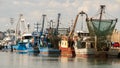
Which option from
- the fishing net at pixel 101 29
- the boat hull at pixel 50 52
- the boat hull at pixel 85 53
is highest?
the fishing net at pixel 101 29

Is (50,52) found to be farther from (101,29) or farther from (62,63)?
(62,63)

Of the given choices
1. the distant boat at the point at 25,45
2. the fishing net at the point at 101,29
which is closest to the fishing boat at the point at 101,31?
the fishing net at the point at 101,29

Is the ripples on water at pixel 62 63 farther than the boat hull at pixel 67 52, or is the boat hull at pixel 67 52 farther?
the boat hull at pixel 67 52

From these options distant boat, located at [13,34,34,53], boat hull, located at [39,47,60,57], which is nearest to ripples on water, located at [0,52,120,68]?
boat hull, located at [39,47,60,57]

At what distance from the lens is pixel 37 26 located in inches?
7313

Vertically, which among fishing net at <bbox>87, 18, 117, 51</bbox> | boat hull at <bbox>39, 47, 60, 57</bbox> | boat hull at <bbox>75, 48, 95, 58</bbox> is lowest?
boat hull at <bbox>39, 47, 60, 57</bbox>

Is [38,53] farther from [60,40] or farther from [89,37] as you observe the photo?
[89,37]

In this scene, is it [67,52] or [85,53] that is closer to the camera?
[85,53]

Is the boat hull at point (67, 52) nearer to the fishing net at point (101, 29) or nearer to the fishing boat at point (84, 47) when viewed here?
the fishing boat at point (84, 47)

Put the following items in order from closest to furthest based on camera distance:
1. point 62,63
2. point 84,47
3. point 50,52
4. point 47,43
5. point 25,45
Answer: point 62,63, point 84,47, point 50,52, point 47,43, point 25,45

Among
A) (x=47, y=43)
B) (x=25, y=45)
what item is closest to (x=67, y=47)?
(x=47, y=43)

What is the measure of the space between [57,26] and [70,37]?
22019mm

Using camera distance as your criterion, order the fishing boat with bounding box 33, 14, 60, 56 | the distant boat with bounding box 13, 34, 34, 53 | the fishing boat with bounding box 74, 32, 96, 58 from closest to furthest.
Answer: the fishing boat with bounding box 74, 32, 96, 58
the fishing boat with bounding box 33, 14, 60, 56
the distant boat with bounding box 13, 34, 34, 53

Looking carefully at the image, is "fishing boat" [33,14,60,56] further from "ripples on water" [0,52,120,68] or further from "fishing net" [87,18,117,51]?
"ripples on water" [0,52,120,68]
